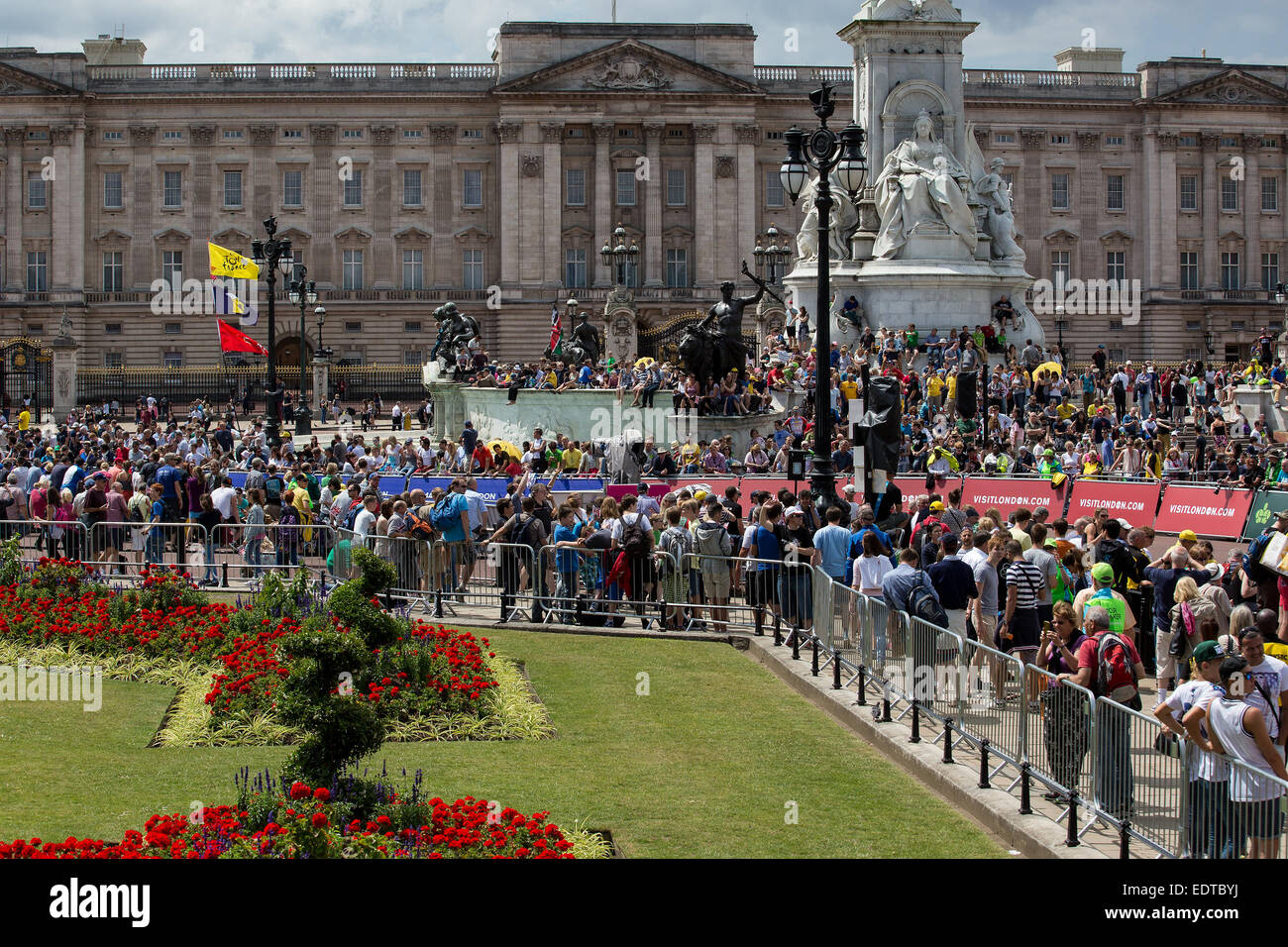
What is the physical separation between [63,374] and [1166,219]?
56.6 metres

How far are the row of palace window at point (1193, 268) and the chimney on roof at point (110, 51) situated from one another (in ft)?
164

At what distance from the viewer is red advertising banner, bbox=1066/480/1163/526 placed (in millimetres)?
28062

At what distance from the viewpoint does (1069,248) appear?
88.2 metres

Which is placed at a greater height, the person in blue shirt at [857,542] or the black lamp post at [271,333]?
the black lamp post at [271,333]

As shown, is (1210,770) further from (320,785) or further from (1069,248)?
(1069,248)

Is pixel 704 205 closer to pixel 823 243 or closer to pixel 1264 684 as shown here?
pixel 823 243

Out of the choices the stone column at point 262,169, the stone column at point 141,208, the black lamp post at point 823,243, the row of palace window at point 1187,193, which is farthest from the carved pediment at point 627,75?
the black lamp post at point 823,243

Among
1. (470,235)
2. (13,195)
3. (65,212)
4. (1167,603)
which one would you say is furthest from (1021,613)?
(13,195)

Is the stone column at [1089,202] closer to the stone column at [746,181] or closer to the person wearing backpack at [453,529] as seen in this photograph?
the stone column at [746,181]

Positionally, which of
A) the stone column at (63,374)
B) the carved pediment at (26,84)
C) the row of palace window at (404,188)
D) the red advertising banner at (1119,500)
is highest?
the carved pediment at (26,84)

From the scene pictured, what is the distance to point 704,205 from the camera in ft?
277

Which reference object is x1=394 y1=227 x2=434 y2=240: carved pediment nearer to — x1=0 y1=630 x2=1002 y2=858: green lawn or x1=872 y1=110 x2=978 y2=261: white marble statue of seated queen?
x1=872 y1=110 x2=978 y2=261: white marble statue of seated queen

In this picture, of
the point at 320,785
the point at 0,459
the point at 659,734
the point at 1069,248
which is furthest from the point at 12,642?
the point at 1069,248

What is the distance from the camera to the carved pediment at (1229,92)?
87875mm
